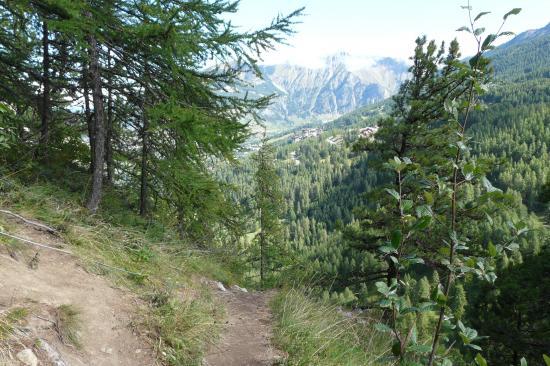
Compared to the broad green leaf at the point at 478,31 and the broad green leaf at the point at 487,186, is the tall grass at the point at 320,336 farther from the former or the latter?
the broad green leaf at the point at 478,31

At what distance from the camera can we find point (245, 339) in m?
4.94

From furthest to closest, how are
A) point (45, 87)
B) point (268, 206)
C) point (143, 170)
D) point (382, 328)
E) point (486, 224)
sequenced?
point (486, 224) < point (268, 206) < point (143, 170) < point (45, 87) < point (382, 328)

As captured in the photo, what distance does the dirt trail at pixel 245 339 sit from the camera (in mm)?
4266

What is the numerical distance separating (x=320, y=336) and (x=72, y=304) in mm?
3015

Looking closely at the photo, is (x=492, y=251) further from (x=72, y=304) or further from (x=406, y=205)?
(x=72, y=304)

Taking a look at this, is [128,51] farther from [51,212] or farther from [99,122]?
[51,212]

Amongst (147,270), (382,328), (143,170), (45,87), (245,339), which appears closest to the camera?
(382,328)

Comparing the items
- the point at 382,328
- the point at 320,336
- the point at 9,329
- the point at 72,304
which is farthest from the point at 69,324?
the point at 320,336

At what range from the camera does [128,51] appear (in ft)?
22.1

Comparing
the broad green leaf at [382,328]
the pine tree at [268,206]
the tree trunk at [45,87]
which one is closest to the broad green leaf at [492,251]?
the broad green leaf at [382,328]

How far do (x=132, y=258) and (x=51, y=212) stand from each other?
1.48 metres

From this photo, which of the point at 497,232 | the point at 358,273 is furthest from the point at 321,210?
the point at 358,273

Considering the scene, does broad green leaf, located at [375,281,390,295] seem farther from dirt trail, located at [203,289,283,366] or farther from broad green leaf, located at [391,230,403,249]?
dirt trail, located at [203,289,283,366]

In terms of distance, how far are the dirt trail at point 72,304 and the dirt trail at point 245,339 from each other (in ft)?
3.14
